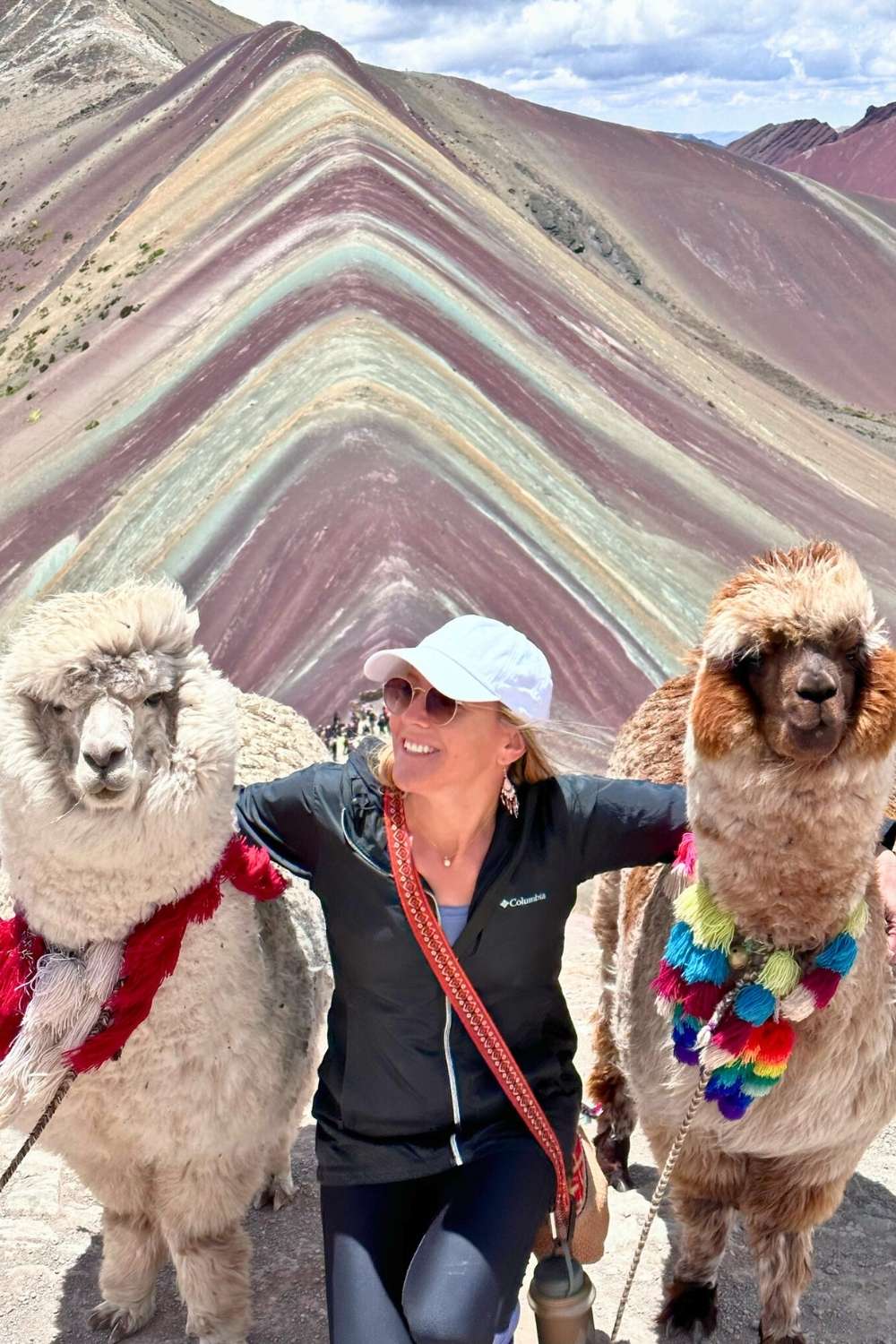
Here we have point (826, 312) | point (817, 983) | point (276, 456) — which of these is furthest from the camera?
point (826, 312)

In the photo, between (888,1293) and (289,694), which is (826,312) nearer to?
(289,694)

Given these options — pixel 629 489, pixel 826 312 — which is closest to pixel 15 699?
pixel 629 489

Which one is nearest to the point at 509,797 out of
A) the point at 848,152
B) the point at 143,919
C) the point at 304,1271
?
the point at 143,919

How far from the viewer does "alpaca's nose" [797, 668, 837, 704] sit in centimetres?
220

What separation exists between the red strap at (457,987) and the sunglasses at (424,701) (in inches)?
6.5

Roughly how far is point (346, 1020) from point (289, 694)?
4418 mm

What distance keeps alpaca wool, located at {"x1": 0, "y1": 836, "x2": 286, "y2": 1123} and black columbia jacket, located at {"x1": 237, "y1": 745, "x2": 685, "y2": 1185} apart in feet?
1.08

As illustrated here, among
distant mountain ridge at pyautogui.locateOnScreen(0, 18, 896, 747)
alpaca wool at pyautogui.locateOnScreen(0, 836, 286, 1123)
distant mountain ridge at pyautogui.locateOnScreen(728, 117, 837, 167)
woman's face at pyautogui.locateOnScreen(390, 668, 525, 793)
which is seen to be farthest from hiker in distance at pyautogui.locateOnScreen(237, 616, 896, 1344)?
distant mountain ridge at pyautogui.locateOnScreen(728, 117, 837, 167)

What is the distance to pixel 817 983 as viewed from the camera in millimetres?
2447

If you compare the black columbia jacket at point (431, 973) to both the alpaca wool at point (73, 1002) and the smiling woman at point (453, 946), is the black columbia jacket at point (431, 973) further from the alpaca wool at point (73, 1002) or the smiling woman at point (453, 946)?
the alpaca wool at point (73, 1002)

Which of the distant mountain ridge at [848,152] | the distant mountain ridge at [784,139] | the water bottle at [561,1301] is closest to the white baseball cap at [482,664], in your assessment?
the water bottle at [561,1301]

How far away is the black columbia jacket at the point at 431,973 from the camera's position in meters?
2.40

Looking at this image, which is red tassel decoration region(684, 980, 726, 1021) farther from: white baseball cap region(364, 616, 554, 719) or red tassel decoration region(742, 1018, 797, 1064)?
white baseball cap region(364, 616, 554, 719)

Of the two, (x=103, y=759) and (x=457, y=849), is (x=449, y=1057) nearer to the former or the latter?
(x=457, y=849)
